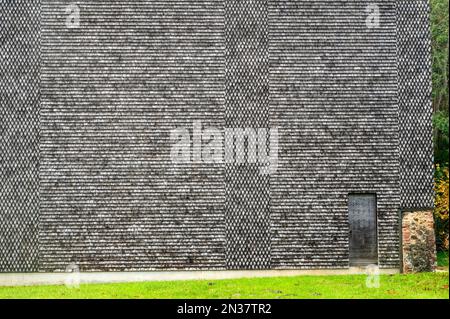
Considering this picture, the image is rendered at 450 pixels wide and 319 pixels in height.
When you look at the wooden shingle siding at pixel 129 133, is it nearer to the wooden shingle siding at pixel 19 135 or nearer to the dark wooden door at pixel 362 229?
the wooden shingle siding at pixel 19 135

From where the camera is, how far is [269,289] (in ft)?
44.8

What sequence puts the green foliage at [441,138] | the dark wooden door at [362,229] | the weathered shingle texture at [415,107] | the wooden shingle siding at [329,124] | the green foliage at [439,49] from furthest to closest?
1. the green foliage at [439,49]
2. the green foliage at [441,138]
3. the weathered shingle texture at [415,107]
4. the dark wooden door at [362,229]
5. the wooden shingle siding at [329,124]

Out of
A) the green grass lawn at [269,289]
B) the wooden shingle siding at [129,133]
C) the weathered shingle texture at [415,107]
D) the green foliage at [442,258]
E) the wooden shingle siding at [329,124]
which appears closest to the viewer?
the green grass lawn at [269,289]

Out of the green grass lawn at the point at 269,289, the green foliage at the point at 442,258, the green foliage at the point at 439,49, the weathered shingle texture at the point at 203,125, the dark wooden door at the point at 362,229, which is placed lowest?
the green foliage at the point at 442,258

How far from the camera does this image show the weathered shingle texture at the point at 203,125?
16016 mm

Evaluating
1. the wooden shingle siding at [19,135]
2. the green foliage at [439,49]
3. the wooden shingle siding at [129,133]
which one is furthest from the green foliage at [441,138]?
the wooden shingle siding at [19,135]

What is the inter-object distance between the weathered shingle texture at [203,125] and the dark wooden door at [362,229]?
0.20 metres

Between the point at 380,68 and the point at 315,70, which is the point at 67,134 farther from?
the point at 380,68

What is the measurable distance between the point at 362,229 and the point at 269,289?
3786 millimetres

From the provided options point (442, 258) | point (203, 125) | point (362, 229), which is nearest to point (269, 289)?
point (362, 229)

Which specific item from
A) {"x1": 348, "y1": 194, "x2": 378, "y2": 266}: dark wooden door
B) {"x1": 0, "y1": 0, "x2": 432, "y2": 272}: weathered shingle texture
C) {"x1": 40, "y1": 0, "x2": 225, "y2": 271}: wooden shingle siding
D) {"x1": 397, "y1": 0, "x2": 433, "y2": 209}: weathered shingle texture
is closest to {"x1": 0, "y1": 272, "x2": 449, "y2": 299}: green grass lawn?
{"x1": 348, "y1": 194, "x2": 378, "y2": 266}: dark wooden door

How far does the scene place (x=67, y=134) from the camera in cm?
1617

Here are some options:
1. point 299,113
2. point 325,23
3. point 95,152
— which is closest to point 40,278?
point 95,152

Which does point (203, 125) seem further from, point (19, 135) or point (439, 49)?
point (439, 49)
